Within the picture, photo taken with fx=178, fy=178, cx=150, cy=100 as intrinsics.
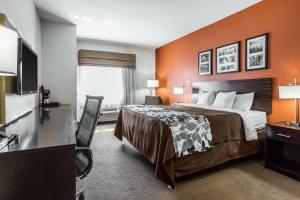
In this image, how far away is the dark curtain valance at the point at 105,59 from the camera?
17.7 ft

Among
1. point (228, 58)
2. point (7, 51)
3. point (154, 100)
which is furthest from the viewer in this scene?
point (154, 100)

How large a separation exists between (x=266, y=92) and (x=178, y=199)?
2.36 metres

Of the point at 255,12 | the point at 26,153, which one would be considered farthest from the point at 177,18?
the point at 26,153

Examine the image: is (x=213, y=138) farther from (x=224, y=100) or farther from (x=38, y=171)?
(x=38, y=171)

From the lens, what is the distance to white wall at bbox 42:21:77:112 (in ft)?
13.3

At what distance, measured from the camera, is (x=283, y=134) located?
2352 millimetres

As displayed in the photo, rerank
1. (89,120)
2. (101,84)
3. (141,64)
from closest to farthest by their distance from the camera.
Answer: (89,120) < (101,84) < (141,64)

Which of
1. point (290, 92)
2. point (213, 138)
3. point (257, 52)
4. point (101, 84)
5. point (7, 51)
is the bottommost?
point (213, 138)

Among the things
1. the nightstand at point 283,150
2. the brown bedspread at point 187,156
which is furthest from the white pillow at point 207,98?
the nightstand at point 283,150

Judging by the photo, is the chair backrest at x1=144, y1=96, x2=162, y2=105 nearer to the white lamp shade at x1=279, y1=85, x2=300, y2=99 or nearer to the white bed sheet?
the white bed sheet

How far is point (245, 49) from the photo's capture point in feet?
11.2

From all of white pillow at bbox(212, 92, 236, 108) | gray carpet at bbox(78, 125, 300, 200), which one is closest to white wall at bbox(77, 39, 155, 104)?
white pillow at bbox(212, 92, 236, 108)

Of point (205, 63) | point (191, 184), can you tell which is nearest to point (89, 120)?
point (191, 184)

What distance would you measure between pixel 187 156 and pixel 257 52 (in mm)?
2370
